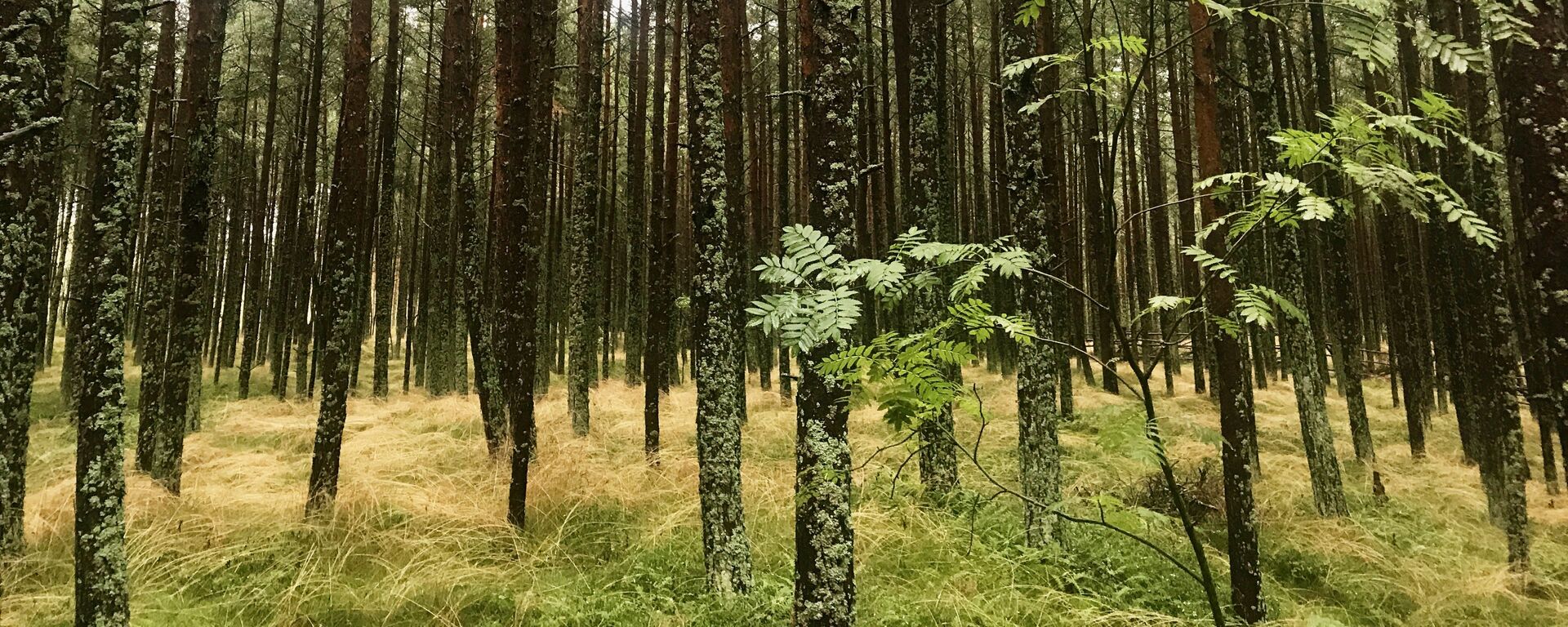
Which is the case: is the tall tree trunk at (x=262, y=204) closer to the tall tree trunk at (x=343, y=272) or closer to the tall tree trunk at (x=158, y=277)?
the tall tree trunk at (x=158, y=277)

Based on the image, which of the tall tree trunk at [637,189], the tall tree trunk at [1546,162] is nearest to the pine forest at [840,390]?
the tall tree trunk at [1546,162]

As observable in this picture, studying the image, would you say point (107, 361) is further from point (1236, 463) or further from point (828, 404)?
point (1236, 463)

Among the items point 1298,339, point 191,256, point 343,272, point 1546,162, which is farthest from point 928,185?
point 191,256

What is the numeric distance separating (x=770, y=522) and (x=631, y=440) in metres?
4.19

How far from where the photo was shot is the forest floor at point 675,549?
4.56m

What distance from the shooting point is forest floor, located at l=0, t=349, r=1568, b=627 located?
4562mm

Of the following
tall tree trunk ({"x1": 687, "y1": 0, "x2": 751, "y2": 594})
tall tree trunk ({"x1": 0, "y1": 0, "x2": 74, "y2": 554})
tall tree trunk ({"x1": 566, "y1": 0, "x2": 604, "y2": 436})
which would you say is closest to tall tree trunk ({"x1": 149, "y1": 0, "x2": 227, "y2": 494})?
tall tree trunk ({"x1": 0, "y1": 0, "x2": 74, "y2": 554})

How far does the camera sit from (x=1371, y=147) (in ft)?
6.78

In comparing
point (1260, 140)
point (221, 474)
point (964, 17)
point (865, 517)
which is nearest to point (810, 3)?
point (865, 517)

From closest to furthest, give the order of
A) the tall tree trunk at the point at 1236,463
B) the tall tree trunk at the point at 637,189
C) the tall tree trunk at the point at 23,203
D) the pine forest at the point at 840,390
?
the pine forest at the point at 840,390 < the tall tree trunk at the point at 23,203 < the tall tree trunk at the point at 1236,463 < the tall tree trunk at the point at 637,189

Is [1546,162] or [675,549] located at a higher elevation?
[1546,162]

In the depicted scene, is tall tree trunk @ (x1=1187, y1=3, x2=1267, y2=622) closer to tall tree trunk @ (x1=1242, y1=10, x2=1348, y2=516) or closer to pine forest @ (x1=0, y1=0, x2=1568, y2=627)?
pine forest @ (x1=0, y1=0, x2=1568, y2=627)

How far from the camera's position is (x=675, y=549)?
18.2 feet

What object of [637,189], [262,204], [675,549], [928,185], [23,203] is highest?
[262,204]
